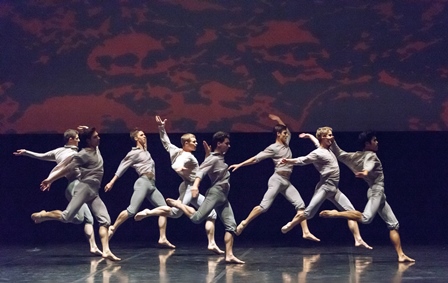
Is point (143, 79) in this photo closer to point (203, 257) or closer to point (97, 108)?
point (97, 108)

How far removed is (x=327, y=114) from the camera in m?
11.0

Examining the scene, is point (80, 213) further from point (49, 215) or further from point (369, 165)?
point (369, 165)

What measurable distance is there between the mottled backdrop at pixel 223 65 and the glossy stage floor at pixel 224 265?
1623mm

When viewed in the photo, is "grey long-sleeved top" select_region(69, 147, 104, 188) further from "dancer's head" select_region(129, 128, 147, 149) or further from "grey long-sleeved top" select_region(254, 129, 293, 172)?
"grey long-sleeved top" select_region(254, 129, 293, 172)

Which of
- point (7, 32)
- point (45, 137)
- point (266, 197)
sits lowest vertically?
point (266, 197)

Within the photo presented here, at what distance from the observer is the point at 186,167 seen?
33.2 feet

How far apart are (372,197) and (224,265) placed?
5.50ft

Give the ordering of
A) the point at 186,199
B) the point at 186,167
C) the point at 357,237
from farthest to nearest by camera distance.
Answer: the point at 186,199 → the point at 186,167 → the point at 357,237

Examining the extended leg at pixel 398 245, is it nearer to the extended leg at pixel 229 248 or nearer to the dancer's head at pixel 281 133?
the extended leg at pixel 229 248

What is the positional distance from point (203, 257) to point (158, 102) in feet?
8.08

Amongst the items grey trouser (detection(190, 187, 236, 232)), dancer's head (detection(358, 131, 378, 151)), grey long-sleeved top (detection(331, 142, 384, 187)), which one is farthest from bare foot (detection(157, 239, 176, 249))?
dancer's head (detection(358, 131, 378, 151))

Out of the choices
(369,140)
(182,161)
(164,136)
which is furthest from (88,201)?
(369,140)

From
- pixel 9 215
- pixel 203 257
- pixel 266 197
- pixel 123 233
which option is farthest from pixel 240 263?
pixel 9 215

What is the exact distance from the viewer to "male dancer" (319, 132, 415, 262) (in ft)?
29.0
